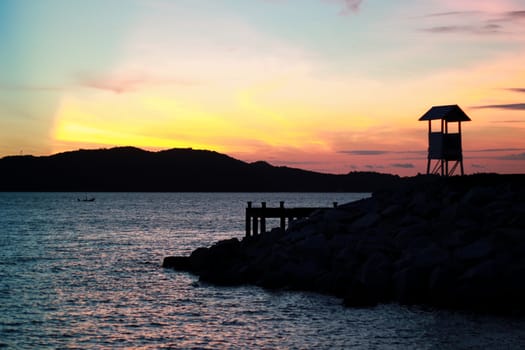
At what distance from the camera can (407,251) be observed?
22719mm

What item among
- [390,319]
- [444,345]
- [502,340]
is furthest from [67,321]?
[502,340]

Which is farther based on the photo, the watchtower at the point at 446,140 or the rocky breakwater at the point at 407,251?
the watchtower at the point at 446,140

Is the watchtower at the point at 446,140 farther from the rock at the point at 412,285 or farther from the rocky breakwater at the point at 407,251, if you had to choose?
the rock at the point at 412,285

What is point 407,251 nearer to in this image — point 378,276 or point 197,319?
point 378,276

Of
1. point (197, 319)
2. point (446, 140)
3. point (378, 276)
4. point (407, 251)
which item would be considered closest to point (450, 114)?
point (446, 140)

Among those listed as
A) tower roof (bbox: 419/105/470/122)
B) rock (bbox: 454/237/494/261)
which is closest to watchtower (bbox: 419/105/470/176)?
tower roof (bbox: 419/105/470/122)

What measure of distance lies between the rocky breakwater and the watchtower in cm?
147

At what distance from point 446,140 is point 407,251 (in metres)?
9.53

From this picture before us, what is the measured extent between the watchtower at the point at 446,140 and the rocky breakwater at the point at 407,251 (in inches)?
57.9

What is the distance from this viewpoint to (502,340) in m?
16.5

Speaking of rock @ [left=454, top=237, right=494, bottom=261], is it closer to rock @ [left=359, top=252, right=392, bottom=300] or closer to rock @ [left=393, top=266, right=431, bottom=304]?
rock @ [left=393, top=266, right=431, bottom=304]

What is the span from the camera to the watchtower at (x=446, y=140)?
100ft

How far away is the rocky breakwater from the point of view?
2008 cm

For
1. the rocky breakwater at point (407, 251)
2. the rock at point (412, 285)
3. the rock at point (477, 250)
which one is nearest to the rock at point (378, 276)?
the rocky breakwater at point (407, 251)
